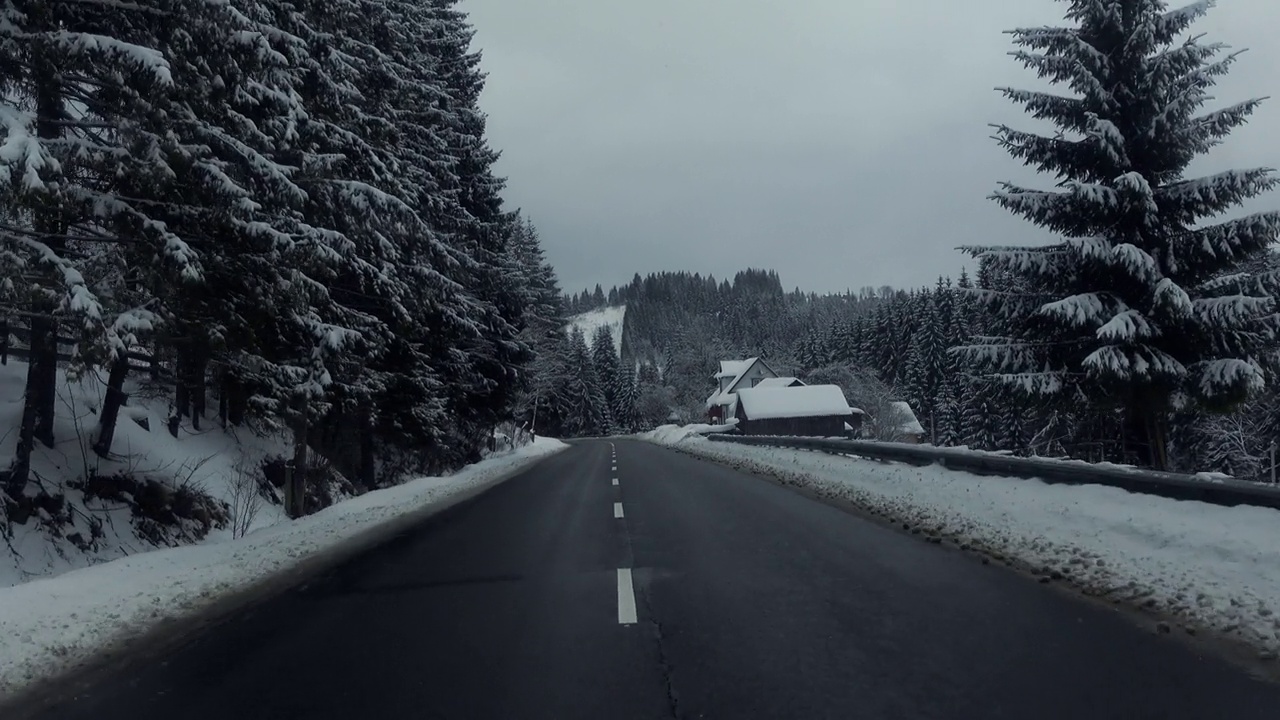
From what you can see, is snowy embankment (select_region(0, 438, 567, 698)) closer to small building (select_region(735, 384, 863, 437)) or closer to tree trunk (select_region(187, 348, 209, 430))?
tree trunk (select_region(187, 348, 209, 430))

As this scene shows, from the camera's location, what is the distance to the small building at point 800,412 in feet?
230

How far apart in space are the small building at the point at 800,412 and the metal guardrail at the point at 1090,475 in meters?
51.8

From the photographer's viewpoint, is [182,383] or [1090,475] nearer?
[1090,475]

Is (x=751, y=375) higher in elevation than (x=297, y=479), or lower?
higher

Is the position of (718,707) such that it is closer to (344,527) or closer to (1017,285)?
(344,527)

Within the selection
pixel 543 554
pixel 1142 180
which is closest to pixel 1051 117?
pixel 1142 180

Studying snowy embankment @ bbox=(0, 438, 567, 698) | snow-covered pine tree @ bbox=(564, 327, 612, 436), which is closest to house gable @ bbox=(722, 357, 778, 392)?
snow-covered pine tree @ bbox=(564, 327, 612, 436)

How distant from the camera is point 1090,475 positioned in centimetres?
990

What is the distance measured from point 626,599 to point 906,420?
68.4 metres

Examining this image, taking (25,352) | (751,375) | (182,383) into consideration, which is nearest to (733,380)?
(751,375)

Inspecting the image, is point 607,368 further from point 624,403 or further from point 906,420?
point 906,420

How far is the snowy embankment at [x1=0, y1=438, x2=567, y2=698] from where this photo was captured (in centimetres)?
583

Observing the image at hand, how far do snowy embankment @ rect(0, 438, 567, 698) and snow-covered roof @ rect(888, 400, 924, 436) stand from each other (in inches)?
2465

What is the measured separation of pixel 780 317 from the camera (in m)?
170
